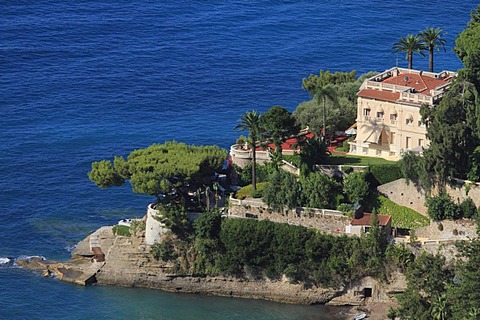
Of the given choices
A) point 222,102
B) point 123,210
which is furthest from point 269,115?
point 222,102

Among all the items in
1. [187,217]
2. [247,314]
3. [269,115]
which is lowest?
[247,314]

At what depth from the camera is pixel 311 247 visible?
131 m

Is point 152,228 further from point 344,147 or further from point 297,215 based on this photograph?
point 344,147

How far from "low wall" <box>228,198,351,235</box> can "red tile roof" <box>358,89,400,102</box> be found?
42.4 feet

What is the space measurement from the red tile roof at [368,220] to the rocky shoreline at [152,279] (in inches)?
197

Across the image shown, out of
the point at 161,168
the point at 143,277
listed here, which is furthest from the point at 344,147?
the point at 143,277

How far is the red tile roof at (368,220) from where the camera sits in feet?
429

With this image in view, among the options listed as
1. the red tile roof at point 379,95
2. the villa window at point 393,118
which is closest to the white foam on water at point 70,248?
the red tile roof at point 379,95

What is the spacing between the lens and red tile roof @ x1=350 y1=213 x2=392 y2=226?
131 metres

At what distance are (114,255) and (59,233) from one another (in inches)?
391

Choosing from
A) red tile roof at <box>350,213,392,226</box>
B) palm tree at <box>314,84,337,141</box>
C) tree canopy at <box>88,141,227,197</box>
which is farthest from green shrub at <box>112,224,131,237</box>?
red tile roof at <box>350,213,392,226</box>

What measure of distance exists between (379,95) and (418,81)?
4.50 meters

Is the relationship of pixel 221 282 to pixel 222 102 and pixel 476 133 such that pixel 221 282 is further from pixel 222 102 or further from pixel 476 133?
pixel 222 102

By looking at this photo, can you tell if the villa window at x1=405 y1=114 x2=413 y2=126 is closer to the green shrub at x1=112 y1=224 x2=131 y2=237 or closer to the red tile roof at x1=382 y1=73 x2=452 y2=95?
the red tile roof at x1=382 y1=73 x2=452 y2=95
